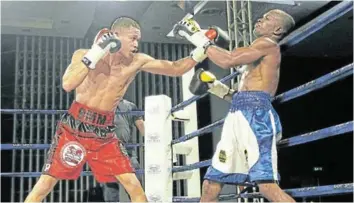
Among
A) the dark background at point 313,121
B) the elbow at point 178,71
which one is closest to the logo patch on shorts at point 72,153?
the elbow at point 178,71

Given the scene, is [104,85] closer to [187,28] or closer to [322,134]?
[187,28]

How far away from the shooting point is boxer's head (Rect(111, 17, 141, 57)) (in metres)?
2.25

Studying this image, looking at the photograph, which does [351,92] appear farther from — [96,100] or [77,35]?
[96,100]

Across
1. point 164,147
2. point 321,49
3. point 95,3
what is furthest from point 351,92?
point 164,147

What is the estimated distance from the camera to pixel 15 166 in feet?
16.7

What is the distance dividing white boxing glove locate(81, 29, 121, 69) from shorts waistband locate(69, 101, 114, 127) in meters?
0.23

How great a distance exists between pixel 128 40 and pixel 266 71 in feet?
2.23

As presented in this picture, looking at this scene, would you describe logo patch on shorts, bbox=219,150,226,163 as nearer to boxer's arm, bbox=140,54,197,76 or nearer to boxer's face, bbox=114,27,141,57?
boxer's arm, bbox=140,54,197,76

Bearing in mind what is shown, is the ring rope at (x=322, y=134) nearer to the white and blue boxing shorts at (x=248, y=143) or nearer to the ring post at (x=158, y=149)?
the white and blue boxing shorts at (x=248, y=143)

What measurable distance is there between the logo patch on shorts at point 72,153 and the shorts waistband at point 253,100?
2.47 feet

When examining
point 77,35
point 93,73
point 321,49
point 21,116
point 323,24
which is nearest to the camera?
point 323,24

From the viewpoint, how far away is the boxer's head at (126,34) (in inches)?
88.7

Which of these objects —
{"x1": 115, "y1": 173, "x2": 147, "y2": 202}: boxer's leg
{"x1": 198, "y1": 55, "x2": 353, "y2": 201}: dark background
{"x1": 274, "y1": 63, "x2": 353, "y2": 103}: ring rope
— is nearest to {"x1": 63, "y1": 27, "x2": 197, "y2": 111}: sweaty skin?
{"x1": 115, "y1": 173, "x2": 147, "y2": 202}: boxer's leg

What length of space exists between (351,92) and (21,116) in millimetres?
4022
